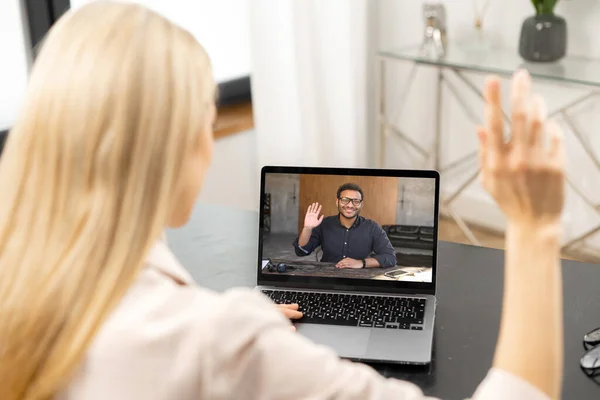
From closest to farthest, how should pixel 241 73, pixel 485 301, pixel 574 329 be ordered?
pixel 574 329 < pixel 485 301 < pixel 241 73

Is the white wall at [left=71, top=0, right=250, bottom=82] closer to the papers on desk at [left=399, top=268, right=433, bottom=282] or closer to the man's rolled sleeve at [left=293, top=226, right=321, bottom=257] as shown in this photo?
the man's rolled sleeve at [left=293, top=226, right=321, bottom=257]

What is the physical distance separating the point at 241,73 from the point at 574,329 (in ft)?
7.23

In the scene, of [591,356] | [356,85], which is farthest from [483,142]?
[356,85]

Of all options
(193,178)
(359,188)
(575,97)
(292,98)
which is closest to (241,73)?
(292,98)

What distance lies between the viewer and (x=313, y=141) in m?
3.06

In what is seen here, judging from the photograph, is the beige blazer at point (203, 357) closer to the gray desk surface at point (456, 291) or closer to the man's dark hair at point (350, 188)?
the gray desk surface at point (456, 291)

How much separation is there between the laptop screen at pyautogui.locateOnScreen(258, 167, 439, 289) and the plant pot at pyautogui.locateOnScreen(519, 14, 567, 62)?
1.45 meters

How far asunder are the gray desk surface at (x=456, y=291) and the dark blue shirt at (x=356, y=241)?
125 millimetres

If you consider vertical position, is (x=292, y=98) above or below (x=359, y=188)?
above

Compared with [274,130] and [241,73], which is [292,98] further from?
[241,73]

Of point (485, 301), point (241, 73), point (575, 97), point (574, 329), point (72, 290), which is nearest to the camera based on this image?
point (72, 290)

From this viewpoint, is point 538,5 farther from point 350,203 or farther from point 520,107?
point 520,107

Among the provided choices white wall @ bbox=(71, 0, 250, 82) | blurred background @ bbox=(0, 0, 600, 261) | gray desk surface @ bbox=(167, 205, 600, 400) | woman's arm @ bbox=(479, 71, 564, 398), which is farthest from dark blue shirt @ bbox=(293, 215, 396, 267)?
white wall @ bbox=(71, 0, 250, 82)

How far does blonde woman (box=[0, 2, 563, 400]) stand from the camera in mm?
786
